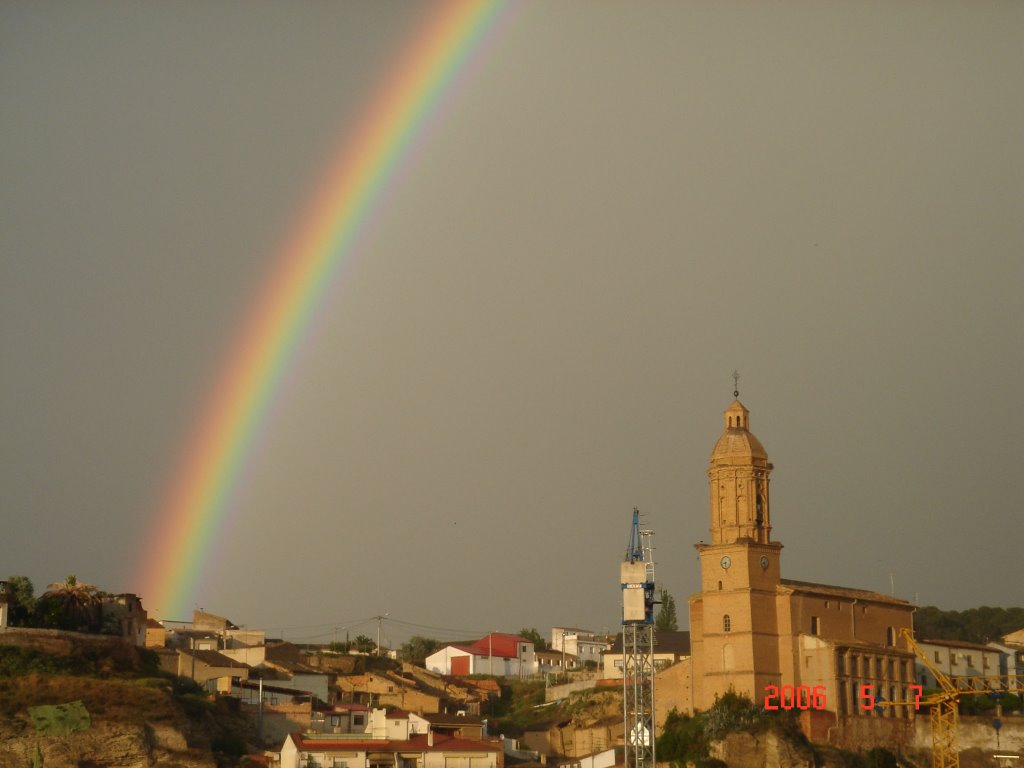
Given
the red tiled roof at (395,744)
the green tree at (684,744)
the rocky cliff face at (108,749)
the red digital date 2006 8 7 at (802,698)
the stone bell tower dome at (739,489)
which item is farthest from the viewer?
the stone bell tower dome at (739,489)

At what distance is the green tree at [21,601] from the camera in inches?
3039

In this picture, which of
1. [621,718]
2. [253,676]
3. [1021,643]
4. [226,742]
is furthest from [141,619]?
[1021,643]

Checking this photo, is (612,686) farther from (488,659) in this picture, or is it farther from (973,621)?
(973,621)

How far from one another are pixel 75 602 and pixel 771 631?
1500 inches

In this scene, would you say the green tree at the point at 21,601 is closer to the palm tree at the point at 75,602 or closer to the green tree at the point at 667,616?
the palm tree at the point at 75,602

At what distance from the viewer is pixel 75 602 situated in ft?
263

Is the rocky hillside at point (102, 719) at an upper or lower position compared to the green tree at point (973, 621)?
lower

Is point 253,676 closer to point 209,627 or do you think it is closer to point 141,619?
point 141,619

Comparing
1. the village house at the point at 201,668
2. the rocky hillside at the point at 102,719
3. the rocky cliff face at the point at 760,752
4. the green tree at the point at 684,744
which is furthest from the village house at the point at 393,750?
the rocky cliff face at the point at 760,752

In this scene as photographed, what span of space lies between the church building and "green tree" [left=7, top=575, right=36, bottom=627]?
3616 cm

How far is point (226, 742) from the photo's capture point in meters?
74.9

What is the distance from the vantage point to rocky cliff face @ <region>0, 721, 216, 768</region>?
220ft

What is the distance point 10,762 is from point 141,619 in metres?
21.1

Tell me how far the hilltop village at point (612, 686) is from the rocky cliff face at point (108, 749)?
9 cm
